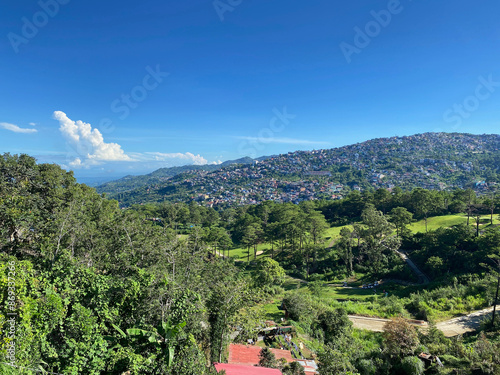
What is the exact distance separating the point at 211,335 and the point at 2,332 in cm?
639

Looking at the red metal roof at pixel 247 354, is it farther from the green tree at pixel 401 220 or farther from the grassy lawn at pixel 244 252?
the green tree at pixel 401 220

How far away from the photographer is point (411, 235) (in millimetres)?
33406

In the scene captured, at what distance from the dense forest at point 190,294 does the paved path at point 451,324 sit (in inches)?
22.8

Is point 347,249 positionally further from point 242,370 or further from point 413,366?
point 242,370

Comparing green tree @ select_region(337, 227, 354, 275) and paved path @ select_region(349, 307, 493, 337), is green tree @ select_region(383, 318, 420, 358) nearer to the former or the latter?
paved path @ select_region(349, 307, 493, 337)

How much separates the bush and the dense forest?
61 millimetres

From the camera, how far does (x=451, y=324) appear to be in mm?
16875

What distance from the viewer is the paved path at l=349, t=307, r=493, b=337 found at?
16172 millimetres

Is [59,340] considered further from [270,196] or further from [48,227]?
[270,196]

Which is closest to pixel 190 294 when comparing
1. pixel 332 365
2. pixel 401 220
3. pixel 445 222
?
pixel 332 365

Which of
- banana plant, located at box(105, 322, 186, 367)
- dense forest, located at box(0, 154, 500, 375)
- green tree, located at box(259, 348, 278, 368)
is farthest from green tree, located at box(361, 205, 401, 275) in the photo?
banana plant, located at box(105, 322, 186, 367)

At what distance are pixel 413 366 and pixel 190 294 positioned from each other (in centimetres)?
1039

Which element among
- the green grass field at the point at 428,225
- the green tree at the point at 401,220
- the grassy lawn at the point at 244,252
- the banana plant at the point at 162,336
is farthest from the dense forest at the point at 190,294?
the grassy lawn at the point at 244,252

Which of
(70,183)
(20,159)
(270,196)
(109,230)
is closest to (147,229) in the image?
(109,230)
